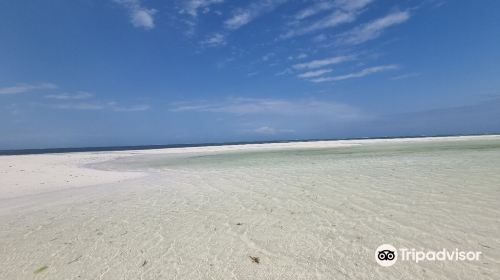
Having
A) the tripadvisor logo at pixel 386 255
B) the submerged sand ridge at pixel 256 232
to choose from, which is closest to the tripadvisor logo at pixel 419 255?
the tripadvisor logo at pixel 386 255

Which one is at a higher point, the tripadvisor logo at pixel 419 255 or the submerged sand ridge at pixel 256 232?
the submerged sand ridge at pixel 256 232

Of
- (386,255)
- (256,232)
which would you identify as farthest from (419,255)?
(256,232)

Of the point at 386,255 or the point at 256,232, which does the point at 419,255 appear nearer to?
the point at 386,255

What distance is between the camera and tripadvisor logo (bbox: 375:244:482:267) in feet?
12.0

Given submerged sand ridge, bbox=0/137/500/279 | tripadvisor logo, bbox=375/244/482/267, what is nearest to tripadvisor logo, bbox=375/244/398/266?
tripadvisor logo, bbox=375/244/482/267

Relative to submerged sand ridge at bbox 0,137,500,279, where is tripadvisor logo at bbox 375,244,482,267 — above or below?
below

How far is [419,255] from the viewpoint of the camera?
3.79 meters

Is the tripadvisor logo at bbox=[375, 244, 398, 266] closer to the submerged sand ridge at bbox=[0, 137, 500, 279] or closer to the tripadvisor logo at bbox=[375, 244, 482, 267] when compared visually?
the tripadvisor logo at bbox=[375, 244, 482, 267]

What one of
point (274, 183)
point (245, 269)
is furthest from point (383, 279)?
point (274, 183)

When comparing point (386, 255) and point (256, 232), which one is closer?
point (386, 255)

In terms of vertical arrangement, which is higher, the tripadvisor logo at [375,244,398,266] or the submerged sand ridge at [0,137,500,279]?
the submerged sand ridge at [0,137,500,279]

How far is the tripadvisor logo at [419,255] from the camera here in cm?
365

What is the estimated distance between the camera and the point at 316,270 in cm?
350

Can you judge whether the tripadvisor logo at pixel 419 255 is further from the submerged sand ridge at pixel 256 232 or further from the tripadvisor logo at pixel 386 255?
the submerged sand ridge at pixel 256 232
